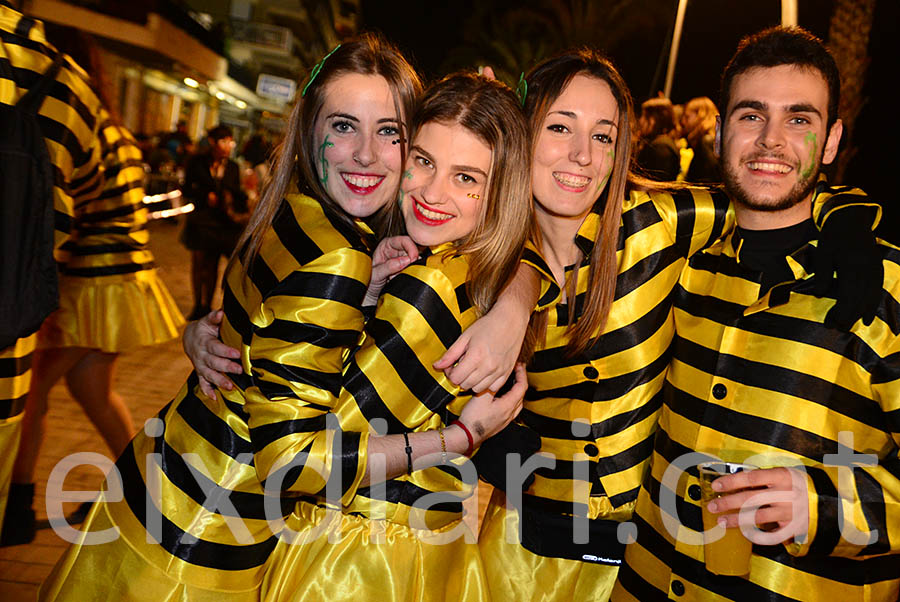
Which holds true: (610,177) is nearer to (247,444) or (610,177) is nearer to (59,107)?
(247,444)

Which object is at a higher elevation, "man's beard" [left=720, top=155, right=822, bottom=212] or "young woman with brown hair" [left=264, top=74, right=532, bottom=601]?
"man's beard" [left=720, top=155, right=822, bottom=212]

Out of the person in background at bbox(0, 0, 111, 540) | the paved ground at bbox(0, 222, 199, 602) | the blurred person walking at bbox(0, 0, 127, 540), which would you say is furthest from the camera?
the paved ground at bbox(0, 222, 199, 602)

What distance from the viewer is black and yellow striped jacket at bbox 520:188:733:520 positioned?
2.19m

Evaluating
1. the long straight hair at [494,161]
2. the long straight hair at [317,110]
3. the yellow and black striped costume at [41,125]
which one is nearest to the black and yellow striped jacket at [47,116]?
the yellow and black striped costume at [41,125]

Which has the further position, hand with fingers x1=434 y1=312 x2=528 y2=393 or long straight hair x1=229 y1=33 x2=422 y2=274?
long straight hair x1=229 y1=33 x2=422 y2=274

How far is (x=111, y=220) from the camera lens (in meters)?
3.58

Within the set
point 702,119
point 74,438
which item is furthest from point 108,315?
point 702,119

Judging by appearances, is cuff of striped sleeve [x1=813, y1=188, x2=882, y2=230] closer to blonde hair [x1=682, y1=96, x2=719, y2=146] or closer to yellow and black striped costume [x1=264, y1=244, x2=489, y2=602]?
yellow and black striped costume [x1=264, y1=244, x2=489, y2=602]

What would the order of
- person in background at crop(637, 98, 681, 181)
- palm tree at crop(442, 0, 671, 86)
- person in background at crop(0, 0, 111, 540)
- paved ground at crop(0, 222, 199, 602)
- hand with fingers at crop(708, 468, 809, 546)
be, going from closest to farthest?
hand with fingers at crop(708, 468, 809, 546) < person in background at crop(0, 0, 111, 540) < paved ground at crop(0, 222, 199, 602) < person in background at crop(637, 98, 681, 181) < palm tree at crop(442, 0, 671, 86)

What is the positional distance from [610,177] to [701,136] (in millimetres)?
4180

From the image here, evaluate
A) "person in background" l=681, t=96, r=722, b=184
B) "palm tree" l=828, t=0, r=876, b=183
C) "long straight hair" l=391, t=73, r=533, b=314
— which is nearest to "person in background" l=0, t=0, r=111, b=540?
"long straight hair" l=391, t=73, r=533, b=314

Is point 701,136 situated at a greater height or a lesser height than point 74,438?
greater

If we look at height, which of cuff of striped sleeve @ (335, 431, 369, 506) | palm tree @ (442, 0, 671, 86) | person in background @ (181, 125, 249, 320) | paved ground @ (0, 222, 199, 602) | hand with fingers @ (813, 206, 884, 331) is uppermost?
palm tree @ (442, 0, 671, 86)

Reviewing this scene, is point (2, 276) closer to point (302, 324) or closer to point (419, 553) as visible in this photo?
point (302, 324)
